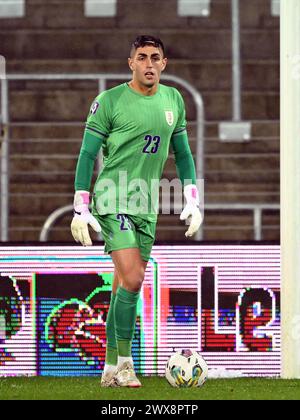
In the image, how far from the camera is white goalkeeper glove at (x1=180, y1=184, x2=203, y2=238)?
21.9 ft

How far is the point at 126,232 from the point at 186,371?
800mm

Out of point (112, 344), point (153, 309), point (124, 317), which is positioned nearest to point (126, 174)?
point (124, 317)

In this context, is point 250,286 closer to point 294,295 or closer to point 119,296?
point 294,295

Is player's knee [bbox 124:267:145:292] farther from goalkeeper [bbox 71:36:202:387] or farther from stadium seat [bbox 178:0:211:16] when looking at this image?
stadium seat [bbox 178:0:211:16]

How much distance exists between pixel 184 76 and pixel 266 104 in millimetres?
833

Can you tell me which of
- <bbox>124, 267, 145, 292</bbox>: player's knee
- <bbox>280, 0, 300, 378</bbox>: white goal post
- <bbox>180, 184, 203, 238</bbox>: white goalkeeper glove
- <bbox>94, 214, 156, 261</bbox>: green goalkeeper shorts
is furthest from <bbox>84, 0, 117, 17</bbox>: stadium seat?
<bbox>124, 267, 145, 292</bbox>: player's knee

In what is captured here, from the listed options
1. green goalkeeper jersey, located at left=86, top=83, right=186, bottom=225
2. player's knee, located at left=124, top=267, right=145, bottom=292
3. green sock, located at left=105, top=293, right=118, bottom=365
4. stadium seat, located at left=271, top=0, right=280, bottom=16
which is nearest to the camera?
player's knee, located at left=124, top=267, right=145, bottom=292

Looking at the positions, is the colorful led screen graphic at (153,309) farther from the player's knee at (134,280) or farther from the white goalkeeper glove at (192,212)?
the player's knee at (134,280)

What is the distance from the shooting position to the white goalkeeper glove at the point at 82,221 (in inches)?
255

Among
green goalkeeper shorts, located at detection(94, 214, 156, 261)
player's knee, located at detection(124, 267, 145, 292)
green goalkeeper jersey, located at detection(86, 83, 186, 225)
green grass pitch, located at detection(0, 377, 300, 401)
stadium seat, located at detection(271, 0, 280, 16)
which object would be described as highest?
stadium seat, located at detection(271, 0, 280, 16)

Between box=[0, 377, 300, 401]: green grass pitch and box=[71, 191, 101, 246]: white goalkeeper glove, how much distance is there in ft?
2.56

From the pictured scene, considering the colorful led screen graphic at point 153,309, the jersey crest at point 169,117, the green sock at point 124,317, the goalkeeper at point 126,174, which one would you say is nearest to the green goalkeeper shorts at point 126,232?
the goalkeeper at point 126,174

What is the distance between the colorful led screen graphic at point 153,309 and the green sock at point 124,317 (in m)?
0.92

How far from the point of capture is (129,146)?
652cm
